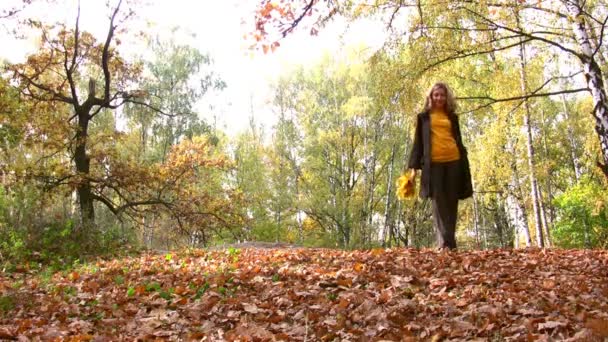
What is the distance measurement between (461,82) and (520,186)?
8295 millimetres

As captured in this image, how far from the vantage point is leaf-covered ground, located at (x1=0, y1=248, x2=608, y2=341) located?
3.52 meters

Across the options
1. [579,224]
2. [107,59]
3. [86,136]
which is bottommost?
[579,224]

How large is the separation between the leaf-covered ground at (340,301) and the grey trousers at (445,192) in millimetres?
428

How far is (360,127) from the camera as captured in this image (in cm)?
2730

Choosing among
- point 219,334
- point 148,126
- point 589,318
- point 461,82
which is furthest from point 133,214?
point 148,126

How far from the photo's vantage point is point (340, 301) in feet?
14.1

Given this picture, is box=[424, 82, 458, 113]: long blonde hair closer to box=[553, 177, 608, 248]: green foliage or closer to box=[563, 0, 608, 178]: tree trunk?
box=[563, 0, 608, 178]: tree trunk

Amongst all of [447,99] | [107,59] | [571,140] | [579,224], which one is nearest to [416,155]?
[447,99]

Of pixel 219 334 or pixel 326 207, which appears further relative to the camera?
pixel 326 207

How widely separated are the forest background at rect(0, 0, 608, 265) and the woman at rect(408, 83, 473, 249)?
0.94m

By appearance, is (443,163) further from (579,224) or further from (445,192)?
(579,224)

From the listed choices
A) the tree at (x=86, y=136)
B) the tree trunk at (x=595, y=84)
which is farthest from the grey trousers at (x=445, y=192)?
the tree at (x=86, y=136)

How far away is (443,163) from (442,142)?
24 centimetres

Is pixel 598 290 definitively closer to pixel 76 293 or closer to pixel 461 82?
pixel 76 293
